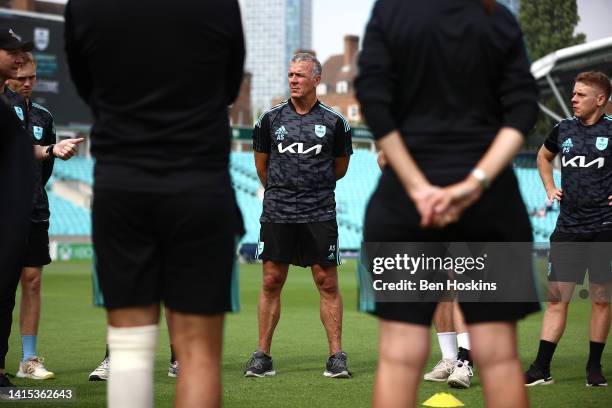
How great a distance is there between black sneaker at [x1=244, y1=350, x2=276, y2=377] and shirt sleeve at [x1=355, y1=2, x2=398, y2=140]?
428 cm

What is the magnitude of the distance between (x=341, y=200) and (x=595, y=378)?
118ft

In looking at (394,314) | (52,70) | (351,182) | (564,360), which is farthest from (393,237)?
(351,182)

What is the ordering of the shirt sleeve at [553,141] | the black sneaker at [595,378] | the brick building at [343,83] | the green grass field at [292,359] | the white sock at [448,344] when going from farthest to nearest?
the brick building at [343,83]
the shirt sleeve at [553,141]
the white sock at [448,344]
the black sneaker at [595,378]
the green grass field at [292,359]

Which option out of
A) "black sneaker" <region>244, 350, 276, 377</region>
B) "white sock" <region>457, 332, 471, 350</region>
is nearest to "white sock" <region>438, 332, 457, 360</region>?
"white sock" <region>457, 332, 471, 350</region>

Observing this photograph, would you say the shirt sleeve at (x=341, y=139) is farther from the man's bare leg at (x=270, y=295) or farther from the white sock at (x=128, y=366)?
the white sock at (x=128, y=366)

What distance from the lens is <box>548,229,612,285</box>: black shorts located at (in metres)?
7.07

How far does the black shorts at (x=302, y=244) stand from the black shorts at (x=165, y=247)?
14.0ft

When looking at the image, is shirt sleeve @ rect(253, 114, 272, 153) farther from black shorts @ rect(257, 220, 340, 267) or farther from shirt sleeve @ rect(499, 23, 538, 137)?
shirt sleeve @ rect(499, 23, 538, 137)

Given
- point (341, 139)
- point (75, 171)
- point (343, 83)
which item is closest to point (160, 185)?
point (341, 139)

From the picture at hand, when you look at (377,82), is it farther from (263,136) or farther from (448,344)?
(263,136)

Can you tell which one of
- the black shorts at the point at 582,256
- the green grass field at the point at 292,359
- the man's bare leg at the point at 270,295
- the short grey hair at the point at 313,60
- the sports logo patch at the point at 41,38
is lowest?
the green grass field at the point at 292,359

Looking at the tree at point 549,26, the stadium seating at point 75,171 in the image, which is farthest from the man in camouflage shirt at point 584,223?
the tree at point 549,26

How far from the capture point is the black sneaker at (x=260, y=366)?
24.3 ft

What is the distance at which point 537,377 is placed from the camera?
6.97 m
